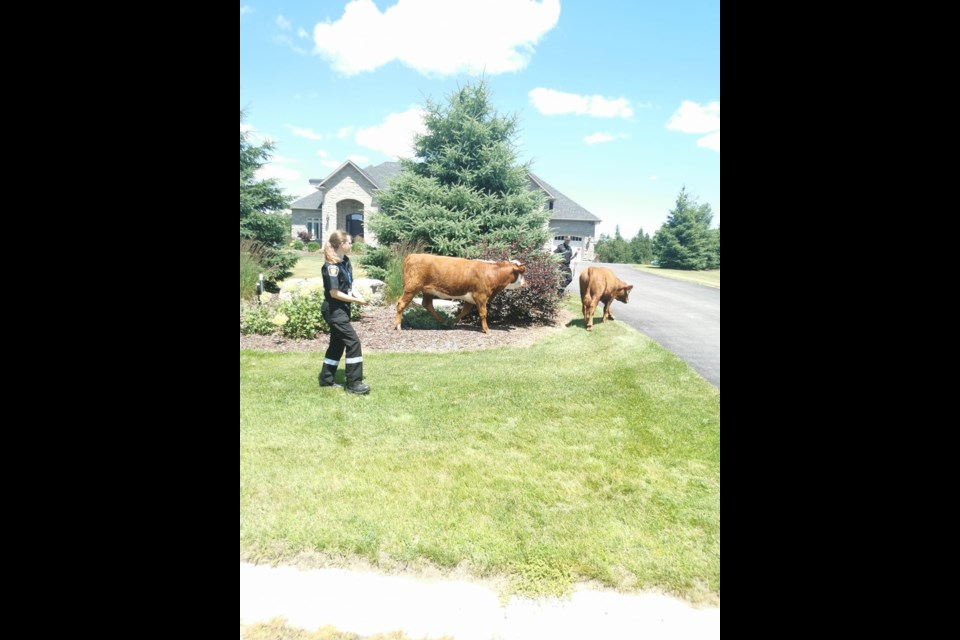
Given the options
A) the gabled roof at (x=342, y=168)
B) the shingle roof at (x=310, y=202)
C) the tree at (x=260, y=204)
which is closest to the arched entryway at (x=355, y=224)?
the shingle roof at (x=310, y=202)

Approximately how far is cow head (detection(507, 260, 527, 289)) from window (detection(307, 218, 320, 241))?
1097 inches

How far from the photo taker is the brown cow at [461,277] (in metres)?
8.85

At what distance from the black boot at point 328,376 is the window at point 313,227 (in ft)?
98.7

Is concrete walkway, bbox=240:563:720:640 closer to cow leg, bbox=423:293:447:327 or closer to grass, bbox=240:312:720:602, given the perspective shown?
grass, bbox=240:312:720:602

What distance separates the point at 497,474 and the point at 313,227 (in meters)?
33.7

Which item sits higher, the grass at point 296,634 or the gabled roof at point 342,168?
the gabled roof at point 342,168

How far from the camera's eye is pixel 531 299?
32.4ft

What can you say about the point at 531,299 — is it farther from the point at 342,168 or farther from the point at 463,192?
the point at 342,168

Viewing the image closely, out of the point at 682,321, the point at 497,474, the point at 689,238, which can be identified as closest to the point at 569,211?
the point at 689,238

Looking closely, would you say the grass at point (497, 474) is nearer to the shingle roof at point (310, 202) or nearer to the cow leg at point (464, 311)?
the cow leg at point (464, 311)

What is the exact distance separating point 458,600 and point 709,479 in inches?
90.2

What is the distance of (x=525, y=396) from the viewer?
5.71m
